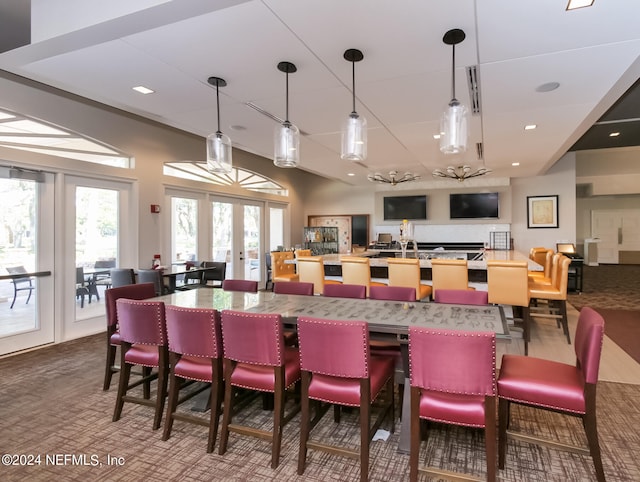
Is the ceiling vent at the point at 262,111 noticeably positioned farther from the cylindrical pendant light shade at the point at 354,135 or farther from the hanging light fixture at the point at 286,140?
the cylindrical pendant light shade at the point at 354,135

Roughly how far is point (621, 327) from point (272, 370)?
534 cm

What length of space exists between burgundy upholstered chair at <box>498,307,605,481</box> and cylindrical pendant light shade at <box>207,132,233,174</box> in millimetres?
2686

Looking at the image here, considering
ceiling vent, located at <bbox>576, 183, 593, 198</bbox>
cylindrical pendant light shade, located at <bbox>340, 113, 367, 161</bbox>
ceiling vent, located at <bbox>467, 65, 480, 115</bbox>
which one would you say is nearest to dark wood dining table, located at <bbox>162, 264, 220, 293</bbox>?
cylindrical pendant light shade, located at <bbox>340, 113, 367, 161</bbox>

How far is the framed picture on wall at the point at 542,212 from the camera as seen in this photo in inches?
341

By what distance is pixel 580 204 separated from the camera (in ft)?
45.6

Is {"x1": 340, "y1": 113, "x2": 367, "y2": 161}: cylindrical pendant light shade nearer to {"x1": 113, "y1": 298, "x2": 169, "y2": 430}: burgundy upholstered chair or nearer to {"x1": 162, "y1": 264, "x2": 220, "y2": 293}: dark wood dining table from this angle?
{"x1": 113, "y1": 298, "x2": 169, "y2": 430}: burgundy upholstered chair

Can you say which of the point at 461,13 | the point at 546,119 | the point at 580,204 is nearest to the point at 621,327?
the point at 546,119

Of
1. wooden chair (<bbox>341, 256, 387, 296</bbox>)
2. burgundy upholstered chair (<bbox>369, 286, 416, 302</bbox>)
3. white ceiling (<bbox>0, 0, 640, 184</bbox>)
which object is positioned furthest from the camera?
wooden chair (<bbox>341, 256, 387, 296</bbox>)

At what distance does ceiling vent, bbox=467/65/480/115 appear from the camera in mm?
2942

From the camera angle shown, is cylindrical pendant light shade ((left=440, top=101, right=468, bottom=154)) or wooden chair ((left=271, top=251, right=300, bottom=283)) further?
wooden chair ((left=271, top=251, right=300, bottom=283))

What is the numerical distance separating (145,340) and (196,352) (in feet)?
1.56

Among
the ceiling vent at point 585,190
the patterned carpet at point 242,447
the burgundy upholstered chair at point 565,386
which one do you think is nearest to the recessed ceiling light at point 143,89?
the patterned carpet at point 242,447

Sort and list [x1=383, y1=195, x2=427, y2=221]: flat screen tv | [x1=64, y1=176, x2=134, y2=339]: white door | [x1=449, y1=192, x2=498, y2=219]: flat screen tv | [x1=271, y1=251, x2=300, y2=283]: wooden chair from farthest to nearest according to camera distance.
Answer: [x1=383, y1=195, x2=427, y2=221]: flat screen tv, [x1=449, y1=192, x2=498, y2=219]: flat screen tv, [x1=271, y1=251, x2=300, y2=283]: wooden chair, [x1=64, y1=176, x2=134, y2=339]: white door

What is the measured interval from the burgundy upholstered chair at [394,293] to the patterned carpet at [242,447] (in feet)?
3.40
